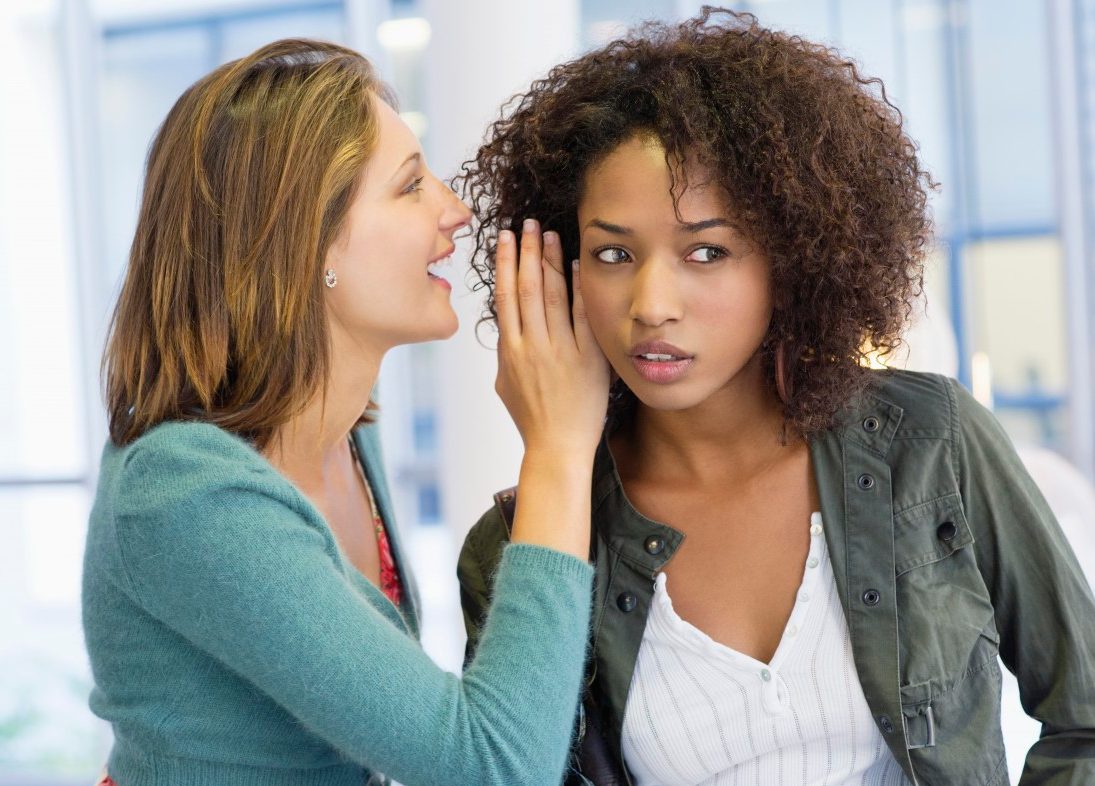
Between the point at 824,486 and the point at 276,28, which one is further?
the point at 276,28

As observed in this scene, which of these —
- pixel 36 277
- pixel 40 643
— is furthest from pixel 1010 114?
pixel 40 643

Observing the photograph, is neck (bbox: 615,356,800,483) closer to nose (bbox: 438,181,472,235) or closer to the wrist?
the wrist

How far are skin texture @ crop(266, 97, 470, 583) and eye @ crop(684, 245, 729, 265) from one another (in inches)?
17.7

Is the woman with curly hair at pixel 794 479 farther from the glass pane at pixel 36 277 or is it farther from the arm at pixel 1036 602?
the glass pane at pixel 36 277

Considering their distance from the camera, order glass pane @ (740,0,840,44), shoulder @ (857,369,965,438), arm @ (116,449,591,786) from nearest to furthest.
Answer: arm @ (116,449,591,786)
shoulder @ (857,369,965,438)
glass pane @ (740,0,840,44)

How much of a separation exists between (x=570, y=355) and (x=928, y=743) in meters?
0.59

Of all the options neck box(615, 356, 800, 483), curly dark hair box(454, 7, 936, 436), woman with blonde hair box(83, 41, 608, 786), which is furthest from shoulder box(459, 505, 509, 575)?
curly dark hair box(454, 7, 936, 436)

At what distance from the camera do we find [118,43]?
4.80 meters

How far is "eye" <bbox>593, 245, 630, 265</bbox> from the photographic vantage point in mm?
1342

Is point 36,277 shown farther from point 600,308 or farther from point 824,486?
point 824,486

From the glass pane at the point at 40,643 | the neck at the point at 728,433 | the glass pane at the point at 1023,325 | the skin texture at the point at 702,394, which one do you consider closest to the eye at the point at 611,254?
the skin texture at the point at 702,394

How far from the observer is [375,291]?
1.58m

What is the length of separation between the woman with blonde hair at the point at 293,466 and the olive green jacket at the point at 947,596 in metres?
0.18

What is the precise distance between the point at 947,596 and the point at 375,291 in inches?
31.6
